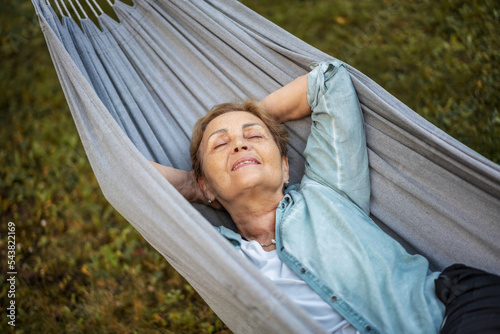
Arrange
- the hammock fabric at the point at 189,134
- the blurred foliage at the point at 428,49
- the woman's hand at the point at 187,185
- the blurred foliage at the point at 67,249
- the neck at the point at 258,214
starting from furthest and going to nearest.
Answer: the blurred foliage at the point at 428,49, the blurred foliage at the point at 67,249, the woman's hand at the point at 187,185, the neck at the point at 258,214, the hammock fabric at the point at 189,134

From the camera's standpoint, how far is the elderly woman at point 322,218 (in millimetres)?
1582

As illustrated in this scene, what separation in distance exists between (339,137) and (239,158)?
47 cm

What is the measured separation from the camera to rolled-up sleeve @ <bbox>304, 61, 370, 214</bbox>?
1.91 meters

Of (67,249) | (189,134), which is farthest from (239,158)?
(67,249)

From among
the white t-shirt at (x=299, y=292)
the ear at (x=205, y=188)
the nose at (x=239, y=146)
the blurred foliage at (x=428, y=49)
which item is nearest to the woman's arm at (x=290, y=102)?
the nose at (x=239, y=146)

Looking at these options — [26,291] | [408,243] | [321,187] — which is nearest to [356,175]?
[321,187]

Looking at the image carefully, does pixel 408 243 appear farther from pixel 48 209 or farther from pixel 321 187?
pixel 48 209

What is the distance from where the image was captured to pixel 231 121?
2.03 meters

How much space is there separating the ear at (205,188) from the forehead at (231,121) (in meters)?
0.23

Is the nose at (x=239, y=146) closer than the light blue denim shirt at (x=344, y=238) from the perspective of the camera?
No

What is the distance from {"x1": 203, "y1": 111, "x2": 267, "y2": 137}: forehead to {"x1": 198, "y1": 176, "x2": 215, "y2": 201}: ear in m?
0.23

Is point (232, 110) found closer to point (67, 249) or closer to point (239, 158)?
point (239, 158)

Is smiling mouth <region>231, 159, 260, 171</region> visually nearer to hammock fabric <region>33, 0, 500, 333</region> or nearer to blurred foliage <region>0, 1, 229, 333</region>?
hammock fabric <region>33, 0, 500, 333</region>

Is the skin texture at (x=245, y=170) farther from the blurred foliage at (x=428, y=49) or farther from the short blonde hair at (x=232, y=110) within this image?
the blurred foliage at (x=428, y=49)
